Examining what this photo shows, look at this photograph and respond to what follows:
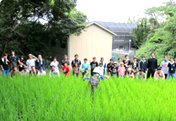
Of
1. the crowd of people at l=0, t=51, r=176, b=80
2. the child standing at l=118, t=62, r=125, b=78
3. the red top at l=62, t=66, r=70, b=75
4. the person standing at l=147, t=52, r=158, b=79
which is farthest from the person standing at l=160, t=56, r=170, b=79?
the red top at l=62, t=66, r=70, b=75

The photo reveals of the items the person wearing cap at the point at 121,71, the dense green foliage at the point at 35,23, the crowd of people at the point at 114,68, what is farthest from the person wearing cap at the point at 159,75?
the dense green foliage at the point at 35,23

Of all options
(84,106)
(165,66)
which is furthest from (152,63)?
(84,106)

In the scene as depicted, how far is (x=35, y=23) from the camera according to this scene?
13.0 m

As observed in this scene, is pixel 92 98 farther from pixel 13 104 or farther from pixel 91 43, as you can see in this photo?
pixel 91 43

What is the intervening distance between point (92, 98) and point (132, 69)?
120 inches

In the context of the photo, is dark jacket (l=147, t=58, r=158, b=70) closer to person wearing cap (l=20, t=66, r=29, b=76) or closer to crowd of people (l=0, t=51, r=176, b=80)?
crowd of people (l=0, t=51, r=176, b=80)

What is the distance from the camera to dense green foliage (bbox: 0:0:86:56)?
11.7m

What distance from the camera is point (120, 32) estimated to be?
3111cm

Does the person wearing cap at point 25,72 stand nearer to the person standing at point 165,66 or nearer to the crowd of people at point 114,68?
the crowd of people at point 114,68

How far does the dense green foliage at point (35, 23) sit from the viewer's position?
460 inches

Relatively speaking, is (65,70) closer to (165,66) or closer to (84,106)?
(84,106)

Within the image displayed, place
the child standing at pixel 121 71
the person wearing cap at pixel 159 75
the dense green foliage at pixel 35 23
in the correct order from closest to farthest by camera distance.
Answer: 1. the person wearing cap at pixel 159 75
2. the child standing at pixel 121 71
3. the dense green foliage at pixel 35 23

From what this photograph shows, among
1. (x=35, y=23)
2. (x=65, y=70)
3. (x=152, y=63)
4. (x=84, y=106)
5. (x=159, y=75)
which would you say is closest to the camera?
(x=84, y=106)

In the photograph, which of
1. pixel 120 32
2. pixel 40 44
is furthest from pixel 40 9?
pixel 120 32
